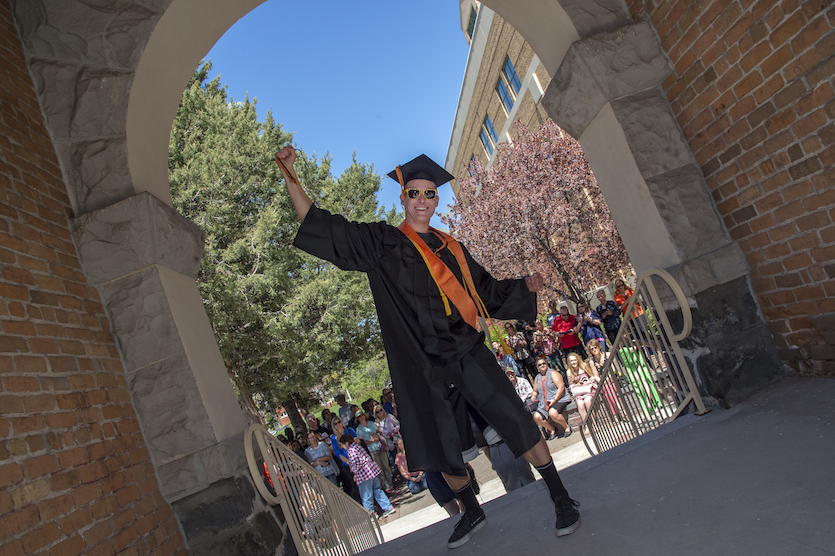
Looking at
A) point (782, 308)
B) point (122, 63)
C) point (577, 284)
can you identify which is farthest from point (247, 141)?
point (782, 308)

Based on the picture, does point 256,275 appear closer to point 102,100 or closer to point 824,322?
point 102,100

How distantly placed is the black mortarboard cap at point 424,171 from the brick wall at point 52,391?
2.05m

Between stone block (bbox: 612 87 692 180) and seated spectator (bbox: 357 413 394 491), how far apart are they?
7.21 metres

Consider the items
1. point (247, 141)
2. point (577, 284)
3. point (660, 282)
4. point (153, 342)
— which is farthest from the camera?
point (577, 284)

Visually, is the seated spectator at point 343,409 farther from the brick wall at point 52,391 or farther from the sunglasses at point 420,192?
the sunglasses at point 420,192

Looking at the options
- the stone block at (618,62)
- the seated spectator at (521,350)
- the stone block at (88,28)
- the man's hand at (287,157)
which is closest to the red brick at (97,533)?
the man's hand at (287,157)

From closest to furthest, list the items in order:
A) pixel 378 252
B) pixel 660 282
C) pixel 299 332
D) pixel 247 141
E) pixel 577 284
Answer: pixel 378 252, pixel 660 282, pixel 299 332, pixel 247 141, pixel 577 284

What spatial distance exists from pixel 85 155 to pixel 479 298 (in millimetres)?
2717

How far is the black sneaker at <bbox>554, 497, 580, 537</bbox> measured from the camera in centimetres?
247

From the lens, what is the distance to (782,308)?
3.61 metres

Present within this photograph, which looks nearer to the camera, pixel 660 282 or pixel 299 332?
pixel 660 282

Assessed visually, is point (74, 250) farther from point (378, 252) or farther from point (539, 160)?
point (539, 160)

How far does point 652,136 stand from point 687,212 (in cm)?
55

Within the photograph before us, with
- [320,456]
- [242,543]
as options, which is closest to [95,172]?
[242,543]
